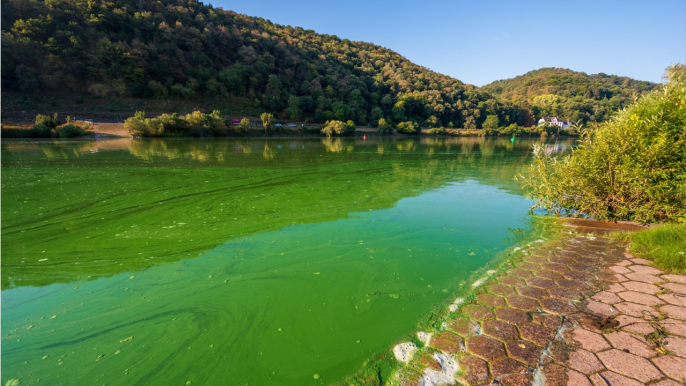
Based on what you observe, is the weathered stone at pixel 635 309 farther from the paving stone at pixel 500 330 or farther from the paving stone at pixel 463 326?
the paving stone at pixel 463 326

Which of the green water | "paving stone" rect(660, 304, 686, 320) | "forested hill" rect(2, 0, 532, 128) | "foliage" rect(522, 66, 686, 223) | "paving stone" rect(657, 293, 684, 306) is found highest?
"forested hill" rect(2, 0, 532, 128)

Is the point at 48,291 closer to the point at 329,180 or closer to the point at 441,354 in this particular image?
the point at 441,354

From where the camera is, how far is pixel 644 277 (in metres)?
3.01

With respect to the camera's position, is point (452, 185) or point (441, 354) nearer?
point (441, 354)

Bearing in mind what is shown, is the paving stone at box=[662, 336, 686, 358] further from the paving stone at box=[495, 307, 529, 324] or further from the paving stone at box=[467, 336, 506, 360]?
the paving stone at box=[467, 336, 506, 360]

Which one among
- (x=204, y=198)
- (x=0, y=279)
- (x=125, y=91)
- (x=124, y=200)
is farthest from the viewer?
(x=125, y=91)

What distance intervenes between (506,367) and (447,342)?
0.45 m

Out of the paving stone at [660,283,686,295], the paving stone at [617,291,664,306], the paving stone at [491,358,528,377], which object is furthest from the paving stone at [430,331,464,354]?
the paving stone at [660,283,686,295]

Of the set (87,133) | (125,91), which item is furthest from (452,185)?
(125,91)

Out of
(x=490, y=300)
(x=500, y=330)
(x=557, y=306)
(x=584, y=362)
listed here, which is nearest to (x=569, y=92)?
(x=557, y=306)

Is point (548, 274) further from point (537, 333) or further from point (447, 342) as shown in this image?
point (447, 342)

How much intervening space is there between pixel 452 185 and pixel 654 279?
6918 mm

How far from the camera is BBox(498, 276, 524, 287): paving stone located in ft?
10.4

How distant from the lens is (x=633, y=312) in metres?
2.42
